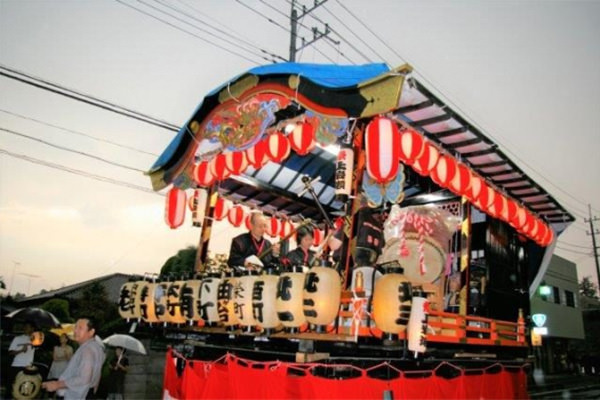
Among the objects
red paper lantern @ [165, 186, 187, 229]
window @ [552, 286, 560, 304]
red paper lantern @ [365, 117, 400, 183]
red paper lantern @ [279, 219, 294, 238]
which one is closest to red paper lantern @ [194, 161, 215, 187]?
red paper lantern @ [165, 186, 187, 229]

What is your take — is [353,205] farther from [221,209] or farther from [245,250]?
[221,209]

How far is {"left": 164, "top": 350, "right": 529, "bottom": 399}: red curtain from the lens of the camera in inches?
230

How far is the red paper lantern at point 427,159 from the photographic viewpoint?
804 cm

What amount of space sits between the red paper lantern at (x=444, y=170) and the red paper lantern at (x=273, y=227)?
6.34m

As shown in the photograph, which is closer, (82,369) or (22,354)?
(82,369)

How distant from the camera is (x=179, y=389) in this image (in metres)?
8.49

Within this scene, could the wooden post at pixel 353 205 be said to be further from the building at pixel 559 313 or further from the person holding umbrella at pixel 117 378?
the building at pixel 559 313

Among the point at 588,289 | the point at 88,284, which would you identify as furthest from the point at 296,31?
the point at 588,289

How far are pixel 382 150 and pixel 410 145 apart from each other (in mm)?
1357

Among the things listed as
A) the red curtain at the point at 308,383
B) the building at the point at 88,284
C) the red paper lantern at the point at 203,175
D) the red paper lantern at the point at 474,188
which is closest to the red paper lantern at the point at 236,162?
the red paper lantern at the point at 203,175

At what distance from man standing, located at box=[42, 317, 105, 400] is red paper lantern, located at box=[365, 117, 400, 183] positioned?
16.6 feet

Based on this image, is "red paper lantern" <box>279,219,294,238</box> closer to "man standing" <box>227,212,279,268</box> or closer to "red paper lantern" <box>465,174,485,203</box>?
"man standing" <box>227,212,279,268</box>

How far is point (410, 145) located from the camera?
25.1ft

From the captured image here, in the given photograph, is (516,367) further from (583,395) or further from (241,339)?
(583,395)
